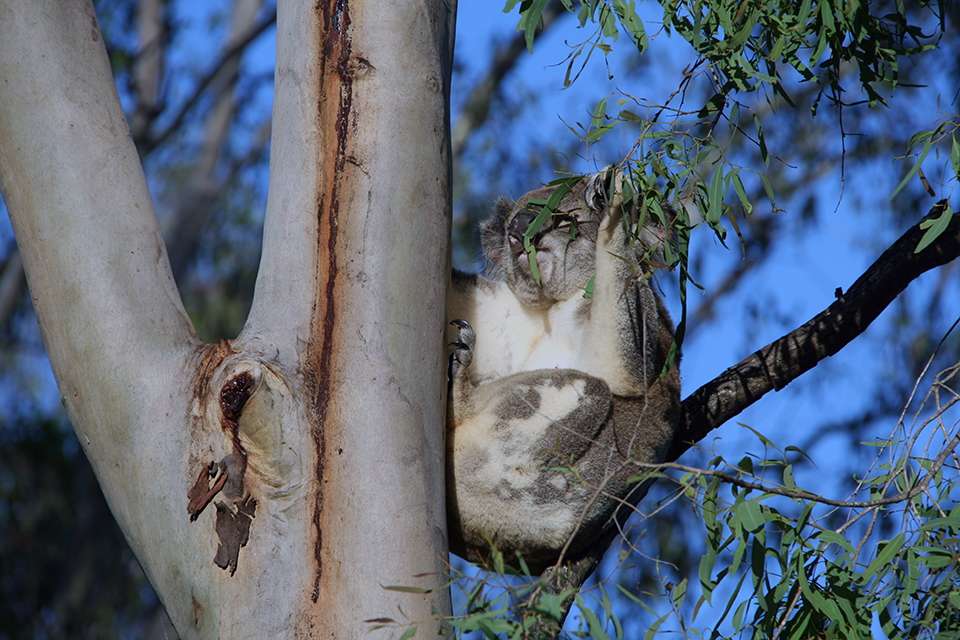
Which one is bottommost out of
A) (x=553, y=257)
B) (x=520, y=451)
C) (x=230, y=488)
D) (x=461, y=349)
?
(x=230, y=488)

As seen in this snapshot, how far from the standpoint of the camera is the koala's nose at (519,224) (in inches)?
108

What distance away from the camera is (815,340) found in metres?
2.66

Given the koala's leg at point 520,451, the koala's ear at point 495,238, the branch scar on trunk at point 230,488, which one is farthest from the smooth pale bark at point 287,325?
the koala's ear at point 495,238

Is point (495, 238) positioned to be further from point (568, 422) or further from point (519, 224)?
point (568, 422)

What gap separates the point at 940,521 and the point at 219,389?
140cm

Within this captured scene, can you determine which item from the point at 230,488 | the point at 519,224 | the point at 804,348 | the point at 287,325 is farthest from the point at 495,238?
the point at 230,488

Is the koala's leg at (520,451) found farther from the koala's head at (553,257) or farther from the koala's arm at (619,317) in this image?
the koala's head at (553,257)

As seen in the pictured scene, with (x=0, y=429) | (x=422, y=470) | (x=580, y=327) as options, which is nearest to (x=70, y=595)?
(x=0, y=429)

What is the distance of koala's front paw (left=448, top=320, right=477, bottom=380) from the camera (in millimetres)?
2416

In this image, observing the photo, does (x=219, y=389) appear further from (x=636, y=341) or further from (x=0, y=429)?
(x=0, y=429)

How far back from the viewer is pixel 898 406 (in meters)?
7.12

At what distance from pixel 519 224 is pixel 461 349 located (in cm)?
54

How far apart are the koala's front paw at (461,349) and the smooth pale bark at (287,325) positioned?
61 cm

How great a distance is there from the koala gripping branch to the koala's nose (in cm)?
76
